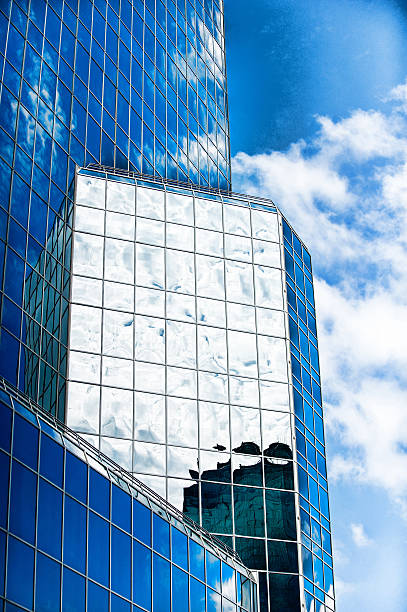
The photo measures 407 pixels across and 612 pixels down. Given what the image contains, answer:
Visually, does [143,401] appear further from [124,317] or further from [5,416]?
[5,416]

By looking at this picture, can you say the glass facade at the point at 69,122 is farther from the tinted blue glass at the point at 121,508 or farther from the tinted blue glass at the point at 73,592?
the tinted blue glass at the point at 73,592

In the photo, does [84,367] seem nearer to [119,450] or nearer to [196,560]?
[119,450]

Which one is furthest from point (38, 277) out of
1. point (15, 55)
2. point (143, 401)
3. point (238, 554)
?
point (238, 554)

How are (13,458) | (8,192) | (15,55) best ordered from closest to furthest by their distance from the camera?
(13,458) → (8,192) → (15,55)

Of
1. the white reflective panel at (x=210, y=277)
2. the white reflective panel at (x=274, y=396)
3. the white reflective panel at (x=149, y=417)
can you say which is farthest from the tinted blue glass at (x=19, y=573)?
the white reflective panel at (x=210, y=277)

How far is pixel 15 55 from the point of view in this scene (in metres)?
64.2

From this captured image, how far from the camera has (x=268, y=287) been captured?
71.1 m

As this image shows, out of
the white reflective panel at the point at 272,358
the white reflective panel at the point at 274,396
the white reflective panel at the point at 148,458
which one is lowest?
the white reflective panel at the point at 148,458

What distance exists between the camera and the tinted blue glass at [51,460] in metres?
39.6

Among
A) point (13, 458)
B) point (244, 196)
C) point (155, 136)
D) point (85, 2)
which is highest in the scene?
point (85, 2)

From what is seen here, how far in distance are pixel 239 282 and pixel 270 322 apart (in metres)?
3.46

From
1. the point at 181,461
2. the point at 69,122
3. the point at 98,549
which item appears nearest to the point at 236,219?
the point at 69,122

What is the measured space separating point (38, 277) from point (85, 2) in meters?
25.4

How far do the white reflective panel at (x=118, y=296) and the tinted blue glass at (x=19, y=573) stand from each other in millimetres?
30164
